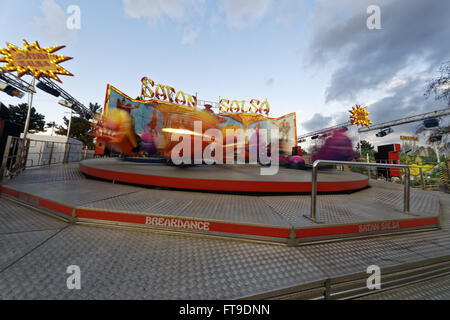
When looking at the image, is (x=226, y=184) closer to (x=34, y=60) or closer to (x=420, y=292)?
(x=420, y=292)

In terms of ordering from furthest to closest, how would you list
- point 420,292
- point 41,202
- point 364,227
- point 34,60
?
point 34,60 < point 41,202 < point 364,227 < point 420,292

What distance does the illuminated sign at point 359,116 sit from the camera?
2144 cm

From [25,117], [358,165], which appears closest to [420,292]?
[358,165]

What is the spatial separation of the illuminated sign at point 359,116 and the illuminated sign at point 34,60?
29.2 meters

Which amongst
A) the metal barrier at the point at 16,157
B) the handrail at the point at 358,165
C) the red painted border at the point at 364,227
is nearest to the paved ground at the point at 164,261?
the red painted border at the point at 364,227

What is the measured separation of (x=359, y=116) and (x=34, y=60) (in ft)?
105

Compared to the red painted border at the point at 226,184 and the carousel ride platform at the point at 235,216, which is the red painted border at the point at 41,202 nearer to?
the carousel ride platform at the point at 235,216

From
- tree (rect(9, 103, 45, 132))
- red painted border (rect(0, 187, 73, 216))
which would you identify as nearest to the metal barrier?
red painted border (rect(0, 187, 73, 216))

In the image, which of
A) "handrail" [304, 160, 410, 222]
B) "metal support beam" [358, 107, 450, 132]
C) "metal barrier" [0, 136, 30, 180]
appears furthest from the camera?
"metal support beam" [358, 107, 450, 132]

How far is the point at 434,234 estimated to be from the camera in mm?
2176

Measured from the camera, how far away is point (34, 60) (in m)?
10.7

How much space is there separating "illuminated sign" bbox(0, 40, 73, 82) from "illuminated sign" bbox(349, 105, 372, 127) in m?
29.2

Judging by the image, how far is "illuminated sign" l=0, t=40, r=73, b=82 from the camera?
1031cm

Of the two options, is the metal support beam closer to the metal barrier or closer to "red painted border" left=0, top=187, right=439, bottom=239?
"red painted border" left=0, top=187, right=439, bottom=239
